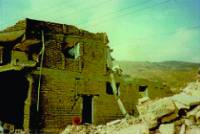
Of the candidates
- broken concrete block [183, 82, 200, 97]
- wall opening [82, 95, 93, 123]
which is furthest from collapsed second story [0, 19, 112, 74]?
broken concrete block [183, 82, 200, 97]

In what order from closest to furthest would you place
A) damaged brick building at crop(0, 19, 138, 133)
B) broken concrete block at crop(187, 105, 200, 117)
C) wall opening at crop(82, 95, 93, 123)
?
broken concrete block at crop(187, 105, 200, 117) < damaged brick building at crop(0, 19, 138, 133) < wall opening at crop(82, 95, 93, 123)

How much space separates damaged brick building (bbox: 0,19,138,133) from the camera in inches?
739

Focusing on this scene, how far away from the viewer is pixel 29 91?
61.1 feet

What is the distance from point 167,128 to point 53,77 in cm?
966

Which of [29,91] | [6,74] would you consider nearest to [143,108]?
[29,91]

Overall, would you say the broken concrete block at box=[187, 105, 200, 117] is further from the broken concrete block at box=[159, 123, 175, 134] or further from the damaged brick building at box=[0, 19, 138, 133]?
the damaged brick building at box=[0, 19, 138, 133]

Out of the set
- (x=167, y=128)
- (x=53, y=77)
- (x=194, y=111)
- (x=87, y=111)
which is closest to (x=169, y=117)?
(x=167, y=128)

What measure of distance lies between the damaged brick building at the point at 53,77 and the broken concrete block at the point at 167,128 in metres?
8.81

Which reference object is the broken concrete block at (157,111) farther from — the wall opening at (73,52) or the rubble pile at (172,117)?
the wall opening at (73,52)

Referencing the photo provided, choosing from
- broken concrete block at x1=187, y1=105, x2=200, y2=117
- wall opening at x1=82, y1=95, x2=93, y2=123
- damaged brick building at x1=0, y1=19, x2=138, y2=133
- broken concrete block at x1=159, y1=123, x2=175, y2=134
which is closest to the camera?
broken concrete block at x1=159, y1=123, x2=175, y2=134

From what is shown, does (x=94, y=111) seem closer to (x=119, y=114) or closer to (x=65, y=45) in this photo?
(x=119, y=114)

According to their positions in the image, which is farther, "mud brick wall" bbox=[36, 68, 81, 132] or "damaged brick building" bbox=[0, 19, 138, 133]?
"mud brick wall" bbox=[36, 68, 81, 132]

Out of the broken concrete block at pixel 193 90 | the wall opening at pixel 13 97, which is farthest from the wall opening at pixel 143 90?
the broken concrete block at pixel 193 90

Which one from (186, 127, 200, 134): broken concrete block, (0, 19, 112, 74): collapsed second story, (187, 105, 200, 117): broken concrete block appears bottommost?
(186, 127, 200, 134): broken concrete block
